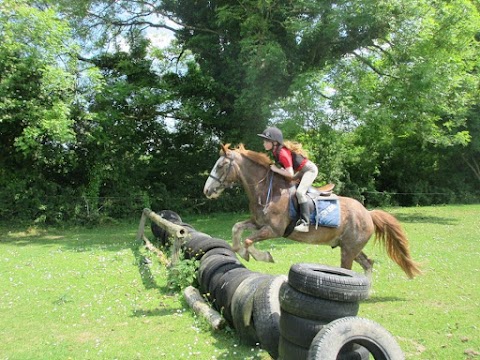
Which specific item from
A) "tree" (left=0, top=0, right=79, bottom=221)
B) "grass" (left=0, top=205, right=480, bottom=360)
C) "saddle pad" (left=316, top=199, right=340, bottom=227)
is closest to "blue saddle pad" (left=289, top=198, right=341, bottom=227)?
"saddle pad" (left=316, top=199, right=340, bottom=227)

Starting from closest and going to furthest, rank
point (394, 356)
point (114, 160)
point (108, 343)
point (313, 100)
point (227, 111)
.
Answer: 1. point (394, 356)
2. point (108, 343)
3. point (313, 100)
4. point (114, 160)
5. point (227, 111)

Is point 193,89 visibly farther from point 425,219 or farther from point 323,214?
point 323,214

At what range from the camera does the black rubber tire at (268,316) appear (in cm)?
495

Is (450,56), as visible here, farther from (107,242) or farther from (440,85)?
(107,242)

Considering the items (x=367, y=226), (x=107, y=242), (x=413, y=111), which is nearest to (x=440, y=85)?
(x=413, y=111)

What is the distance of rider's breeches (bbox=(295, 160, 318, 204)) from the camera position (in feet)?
23.4

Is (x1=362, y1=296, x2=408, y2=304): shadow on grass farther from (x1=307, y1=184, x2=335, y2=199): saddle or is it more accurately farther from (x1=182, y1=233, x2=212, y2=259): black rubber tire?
(x1=182, y1=233, x2=212, y2=259): black rubber tire

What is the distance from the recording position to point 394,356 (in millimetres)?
3672

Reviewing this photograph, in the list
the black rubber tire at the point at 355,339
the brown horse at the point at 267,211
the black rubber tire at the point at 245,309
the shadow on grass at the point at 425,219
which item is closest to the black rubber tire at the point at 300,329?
the black rubber tire at the point at 355,339

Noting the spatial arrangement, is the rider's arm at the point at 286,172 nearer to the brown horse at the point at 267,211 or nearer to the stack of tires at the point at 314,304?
the brown horse at the point at 267,211

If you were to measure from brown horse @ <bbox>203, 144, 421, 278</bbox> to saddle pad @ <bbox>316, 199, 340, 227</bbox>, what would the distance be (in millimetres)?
133

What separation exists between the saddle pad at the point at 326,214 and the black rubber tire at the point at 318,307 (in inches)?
119

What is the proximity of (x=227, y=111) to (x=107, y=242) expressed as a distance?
34.8ft

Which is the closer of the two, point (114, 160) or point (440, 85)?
point (440, 85)
